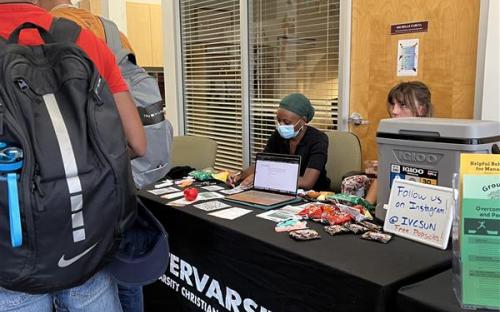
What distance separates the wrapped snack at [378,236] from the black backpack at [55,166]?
72 cm

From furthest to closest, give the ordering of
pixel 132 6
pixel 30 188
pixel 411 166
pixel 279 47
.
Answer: pixel 132 6
pixel 279 47
pixel 411 166
pixel 30 188

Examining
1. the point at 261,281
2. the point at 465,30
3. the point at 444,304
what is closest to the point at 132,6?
the point at 465,30

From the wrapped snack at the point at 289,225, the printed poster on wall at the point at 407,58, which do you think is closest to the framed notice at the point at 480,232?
the wrapped snack at the point at 289,225

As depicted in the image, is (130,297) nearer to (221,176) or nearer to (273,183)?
(273,183)

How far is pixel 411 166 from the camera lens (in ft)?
4.29

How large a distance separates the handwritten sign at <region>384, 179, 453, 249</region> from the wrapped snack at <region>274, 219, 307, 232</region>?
258 millimetres

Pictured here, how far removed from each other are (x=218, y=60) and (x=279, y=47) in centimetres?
78

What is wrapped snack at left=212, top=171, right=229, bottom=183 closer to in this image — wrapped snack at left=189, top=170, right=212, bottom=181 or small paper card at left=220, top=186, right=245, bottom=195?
wrapped snack at left=189, top=170, right=212, bottom=181

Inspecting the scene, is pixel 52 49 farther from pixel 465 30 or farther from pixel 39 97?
pixel 465 30

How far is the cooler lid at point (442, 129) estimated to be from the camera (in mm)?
1178

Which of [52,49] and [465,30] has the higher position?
[465,30]

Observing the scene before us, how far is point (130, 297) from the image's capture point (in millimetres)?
1297

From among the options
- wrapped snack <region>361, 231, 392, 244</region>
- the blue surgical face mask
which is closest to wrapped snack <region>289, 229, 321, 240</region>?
wrapped snack <region>361, 231, 392, 244</region>

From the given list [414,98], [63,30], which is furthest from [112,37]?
[414,98]
